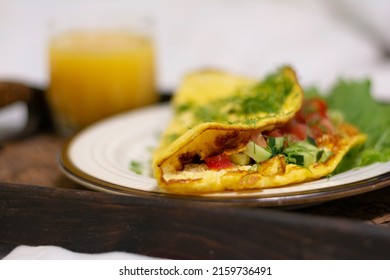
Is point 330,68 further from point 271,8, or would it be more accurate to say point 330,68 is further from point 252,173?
point 252,173

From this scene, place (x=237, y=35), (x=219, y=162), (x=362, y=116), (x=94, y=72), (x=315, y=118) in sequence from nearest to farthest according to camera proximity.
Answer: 1. (x=219, y=162)
2. (x=315, y=118)
3. (x=362, y=116)
4. (x=94, y=72)
5. (x=237, y=35)

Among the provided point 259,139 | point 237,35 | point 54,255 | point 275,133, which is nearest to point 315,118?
point 275,133

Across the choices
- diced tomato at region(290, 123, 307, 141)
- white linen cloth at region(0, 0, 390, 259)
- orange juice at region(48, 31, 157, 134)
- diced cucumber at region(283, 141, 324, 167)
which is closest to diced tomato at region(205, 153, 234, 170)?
diced cucumber at region(283, 141, 324, 167)

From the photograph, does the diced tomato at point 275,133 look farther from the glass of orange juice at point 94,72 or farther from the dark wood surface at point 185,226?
the glass of orange juice at point 94,72

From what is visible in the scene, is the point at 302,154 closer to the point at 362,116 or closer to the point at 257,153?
the point at 257,153
